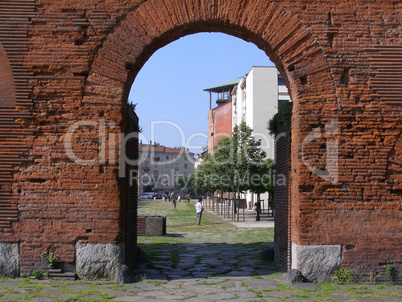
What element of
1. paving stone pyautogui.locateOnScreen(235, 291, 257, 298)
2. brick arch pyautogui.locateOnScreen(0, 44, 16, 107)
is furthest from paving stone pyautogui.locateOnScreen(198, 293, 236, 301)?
brick arch pyautogui.locateOnScreen(0, 44, 16, 107)

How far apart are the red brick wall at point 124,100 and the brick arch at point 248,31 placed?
0.7 inches

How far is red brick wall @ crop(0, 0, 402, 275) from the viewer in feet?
24.9

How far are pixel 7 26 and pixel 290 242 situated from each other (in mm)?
6061

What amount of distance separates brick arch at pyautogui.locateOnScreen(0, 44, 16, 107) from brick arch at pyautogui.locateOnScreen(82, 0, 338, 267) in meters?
1.24

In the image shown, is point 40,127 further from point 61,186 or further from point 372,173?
point 372,173

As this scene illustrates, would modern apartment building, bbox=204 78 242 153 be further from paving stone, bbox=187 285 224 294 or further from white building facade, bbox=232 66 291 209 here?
paving stone, bbox=187 285 224 294

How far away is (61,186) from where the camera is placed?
25.1 ft

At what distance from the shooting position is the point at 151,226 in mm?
15719

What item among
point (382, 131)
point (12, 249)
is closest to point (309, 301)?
point (382, 131)

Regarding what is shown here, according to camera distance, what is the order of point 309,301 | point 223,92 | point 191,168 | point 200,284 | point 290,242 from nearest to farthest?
point 309,301 < point 200,284 < point 290,242 < point 223,92 < point 191,168

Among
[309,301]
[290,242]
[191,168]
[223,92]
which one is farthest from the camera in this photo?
[191,168]

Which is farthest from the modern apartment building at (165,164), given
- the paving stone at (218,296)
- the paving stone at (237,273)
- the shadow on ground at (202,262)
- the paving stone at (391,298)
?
the paving stone at (391,298)

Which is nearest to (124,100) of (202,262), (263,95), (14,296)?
(14,296)

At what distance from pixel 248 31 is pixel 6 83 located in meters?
4.20
